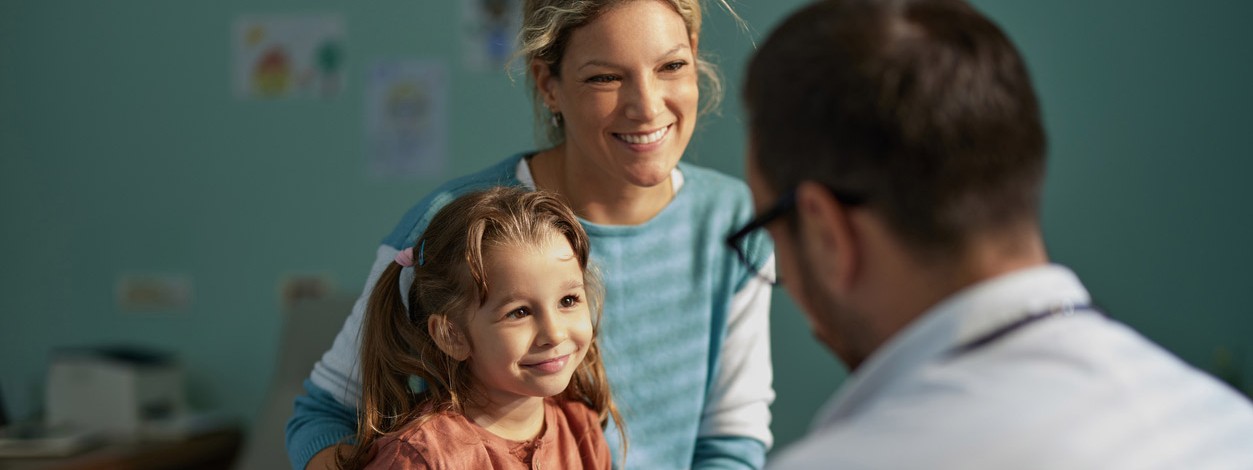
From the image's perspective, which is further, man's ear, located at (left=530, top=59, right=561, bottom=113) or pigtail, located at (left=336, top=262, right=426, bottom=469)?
man's ear, located at (left=530, top=59, right=561, bottom=113)

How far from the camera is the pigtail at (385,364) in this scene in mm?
1358

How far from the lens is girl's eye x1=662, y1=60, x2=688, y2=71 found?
4.93 feet

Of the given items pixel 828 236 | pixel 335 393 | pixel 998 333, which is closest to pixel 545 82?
pixel 335 393

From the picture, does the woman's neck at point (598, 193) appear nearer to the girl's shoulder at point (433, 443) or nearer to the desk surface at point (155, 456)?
the girl's shoulder at point (433, 443)

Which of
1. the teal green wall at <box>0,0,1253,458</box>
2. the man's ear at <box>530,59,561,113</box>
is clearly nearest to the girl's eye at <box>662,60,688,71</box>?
the man's ear at <box>530,59,561,113</box>

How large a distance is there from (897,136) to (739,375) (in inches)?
34.5

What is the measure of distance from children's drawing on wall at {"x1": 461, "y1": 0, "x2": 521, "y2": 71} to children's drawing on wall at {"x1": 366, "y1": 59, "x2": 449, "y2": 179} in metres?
0.10

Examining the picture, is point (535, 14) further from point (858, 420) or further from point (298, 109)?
point (298, 109)

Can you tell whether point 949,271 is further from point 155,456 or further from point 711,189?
point 155,456

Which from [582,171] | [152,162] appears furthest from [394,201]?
[582,171]

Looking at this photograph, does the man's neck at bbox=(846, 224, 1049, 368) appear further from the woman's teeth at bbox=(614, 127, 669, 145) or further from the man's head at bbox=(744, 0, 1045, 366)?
the woman's teeth at bbox=(614, 127, 669, 145)

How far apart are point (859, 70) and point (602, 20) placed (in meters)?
0.70

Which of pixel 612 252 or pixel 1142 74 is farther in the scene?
pixel 1142 74

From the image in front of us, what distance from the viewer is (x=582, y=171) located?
1.55 meters
